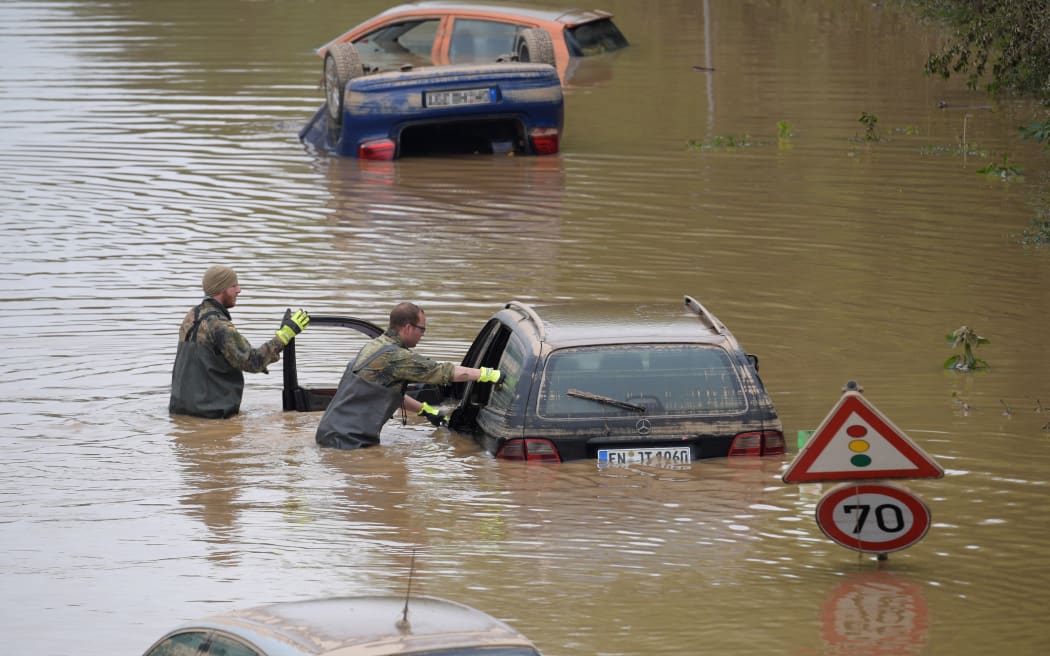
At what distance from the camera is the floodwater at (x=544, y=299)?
856 centimetres

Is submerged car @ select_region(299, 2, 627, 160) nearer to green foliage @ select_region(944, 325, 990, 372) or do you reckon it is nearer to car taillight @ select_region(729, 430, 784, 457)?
green foliage @ select_region(944, 325, 990, 372)

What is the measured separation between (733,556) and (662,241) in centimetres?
914

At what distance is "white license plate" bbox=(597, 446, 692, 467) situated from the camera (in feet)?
34.0

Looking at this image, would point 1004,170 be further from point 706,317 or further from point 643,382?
point 643,382

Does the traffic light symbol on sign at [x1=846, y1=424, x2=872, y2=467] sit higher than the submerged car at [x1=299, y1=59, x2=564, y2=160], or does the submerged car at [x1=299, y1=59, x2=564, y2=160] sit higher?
the submerged car at [x1=299, y1=59, x2=564, y2=160]

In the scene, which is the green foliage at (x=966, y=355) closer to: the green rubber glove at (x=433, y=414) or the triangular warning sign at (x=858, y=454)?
the green rubber glove at (x=433, y=414)

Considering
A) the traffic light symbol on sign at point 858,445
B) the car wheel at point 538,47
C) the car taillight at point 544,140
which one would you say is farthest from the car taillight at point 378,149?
the traffic light symbol on sign at point 858,445

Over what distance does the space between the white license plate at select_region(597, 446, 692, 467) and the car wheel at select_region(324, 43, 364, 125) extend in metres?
13.0

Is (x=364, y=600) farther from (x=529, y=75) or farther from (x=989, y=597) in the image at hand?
(x=529, y=75)

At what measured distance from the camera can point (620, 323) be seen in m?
10.7

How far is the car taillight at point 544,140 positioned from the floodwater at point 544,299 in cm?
20

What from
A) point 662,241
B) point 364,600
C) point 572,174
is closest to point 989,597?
point 364,600

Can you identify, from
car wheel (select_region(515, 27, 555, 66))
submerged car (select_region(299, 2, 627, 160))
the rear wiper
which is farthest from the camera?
car wheel (select_region(515, 27, 555, 66))

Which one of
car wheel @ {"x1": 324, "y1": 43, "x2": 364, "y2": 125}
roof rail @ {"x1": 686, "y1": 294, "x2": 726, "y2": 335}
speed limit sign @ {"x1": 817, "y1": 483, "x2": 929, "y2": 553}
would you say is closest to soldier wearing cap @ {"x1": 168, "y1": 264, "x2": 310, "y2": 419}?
roof rail @ {"x1": 686, "y1": 294, "x2": 726, "y2": 335}
